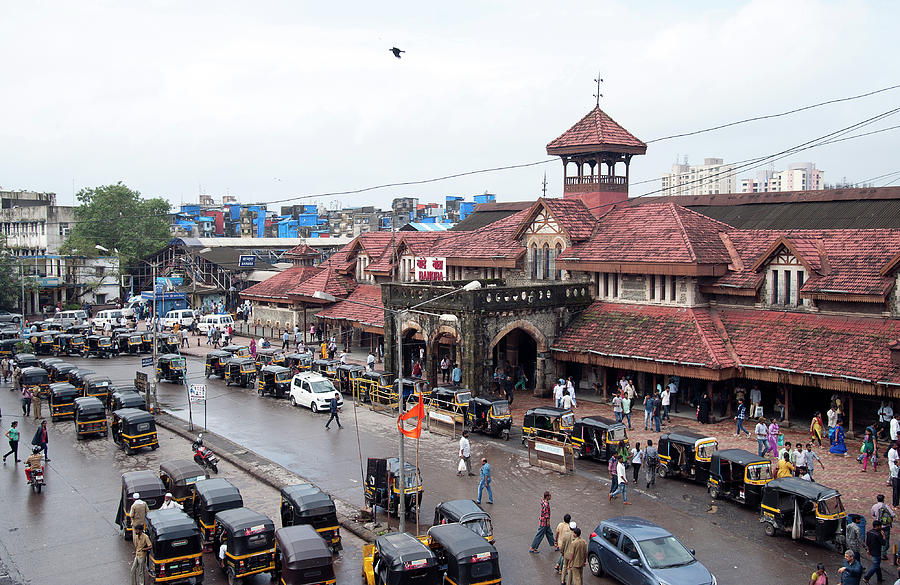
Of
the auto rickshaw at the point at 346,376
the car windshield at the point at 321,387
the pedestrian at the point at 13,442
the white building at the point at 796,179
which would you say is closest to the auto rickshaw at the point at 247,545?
the pedestrian at the point at 13,442

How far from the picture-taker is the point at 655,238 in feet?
127

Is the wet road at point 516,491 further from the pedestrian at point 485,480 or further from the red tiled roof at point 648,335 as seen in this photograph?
the red tiled roof at point 648,335

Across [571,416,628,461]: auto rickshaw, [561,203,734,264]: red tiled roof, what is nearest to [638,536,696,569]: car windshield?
[571,416,628,461]: auto rickshaw

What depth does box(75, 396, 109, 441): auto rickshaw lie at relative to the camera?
110 feet

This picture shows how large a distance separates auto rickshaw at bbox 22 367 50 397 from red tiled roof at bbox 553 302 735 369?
2641cm

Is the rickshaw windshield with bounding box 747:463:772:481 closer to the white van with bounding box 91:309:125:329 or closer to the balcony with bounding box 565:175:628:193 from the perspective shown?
the balcony with bounding box 565:175:628:193

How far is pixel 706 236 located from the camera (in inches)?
1506

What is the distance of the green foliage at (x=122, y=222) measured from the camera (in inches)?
3698

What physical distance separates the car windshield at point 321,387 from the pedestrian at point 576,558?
858 inches

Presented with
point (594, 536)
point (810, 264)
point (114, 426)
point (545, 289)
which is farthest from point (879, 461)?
point (114, 426)

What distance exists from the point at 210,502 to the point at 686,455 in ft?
48.6

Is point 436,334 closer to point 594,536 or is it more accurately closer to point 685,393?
point 685,393

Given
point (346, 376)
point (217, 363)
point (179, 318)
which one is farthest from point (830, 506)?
point (179, 318)

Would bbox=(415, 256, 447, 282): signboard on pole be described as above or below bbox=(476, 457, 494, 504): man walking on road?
above
